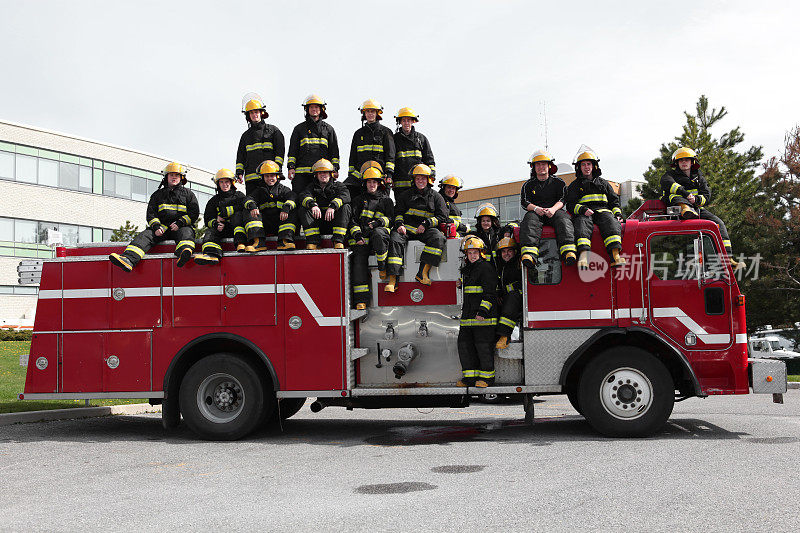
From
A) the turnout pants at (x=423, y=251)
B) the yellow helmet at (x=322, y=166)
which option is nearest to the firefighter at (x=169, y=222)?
the yellow helmet at (x=322, y=166)

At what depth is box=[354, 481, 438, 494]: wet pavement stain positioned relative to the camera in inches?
222

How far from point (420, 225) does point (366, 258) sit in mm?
819

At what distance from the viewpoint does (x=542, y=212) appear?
830 centimetres

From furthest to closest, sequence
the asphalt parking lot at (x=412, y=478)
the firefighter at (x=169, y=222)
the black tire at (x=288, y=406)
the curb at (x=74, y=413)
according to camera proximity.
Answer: the curb at (x=74, y=413)
the black tire at (x=288, y=406)
the firefighter at (x=169, y=222)
the asphalt parking lot at (x=412, y=478)

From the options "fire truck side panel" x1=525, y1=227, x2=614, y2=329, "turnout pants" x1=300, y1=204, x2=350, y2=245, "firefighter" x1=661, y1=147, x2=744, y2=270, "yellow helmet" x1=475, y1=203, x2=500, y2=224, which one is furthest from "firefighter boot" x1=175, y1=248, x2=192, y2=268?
"firefighter" x1=661, y1=147, x2=744, y2=270

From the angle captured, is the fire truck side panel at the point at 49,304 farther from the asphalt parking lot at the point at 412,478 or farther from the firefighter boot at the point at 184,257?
the firefighter boot at the point at 184,257

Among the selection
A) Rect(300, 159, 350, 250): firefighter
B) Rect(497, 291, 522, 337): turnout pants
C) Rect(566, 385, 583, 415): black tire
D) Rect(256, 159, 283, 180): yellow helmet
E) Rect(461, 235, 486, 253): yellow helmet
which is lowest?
Rect(566, 385, 583, 415): black tire

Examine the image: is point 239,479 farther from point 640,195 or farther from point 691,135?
point 691,135

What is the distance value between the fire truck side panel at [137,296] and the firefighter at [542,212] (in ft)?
14.9

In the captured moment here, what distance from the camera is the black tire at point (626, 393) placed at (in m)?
7.79

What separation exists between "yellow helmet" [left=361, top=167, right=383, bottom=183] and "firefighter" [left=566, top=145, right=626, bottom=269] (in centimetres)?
244

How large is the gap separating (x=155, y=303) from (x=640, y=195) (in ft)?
67.1

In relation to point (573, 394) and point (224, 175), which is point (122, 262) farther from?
point (573, 394)

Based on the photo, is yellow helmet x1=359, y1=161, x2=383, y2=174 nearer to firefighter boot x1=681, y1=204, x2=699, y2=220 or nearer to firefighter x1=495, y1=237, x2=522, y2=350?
firefighter x1=495, y1=237, x2=522, y2=350
